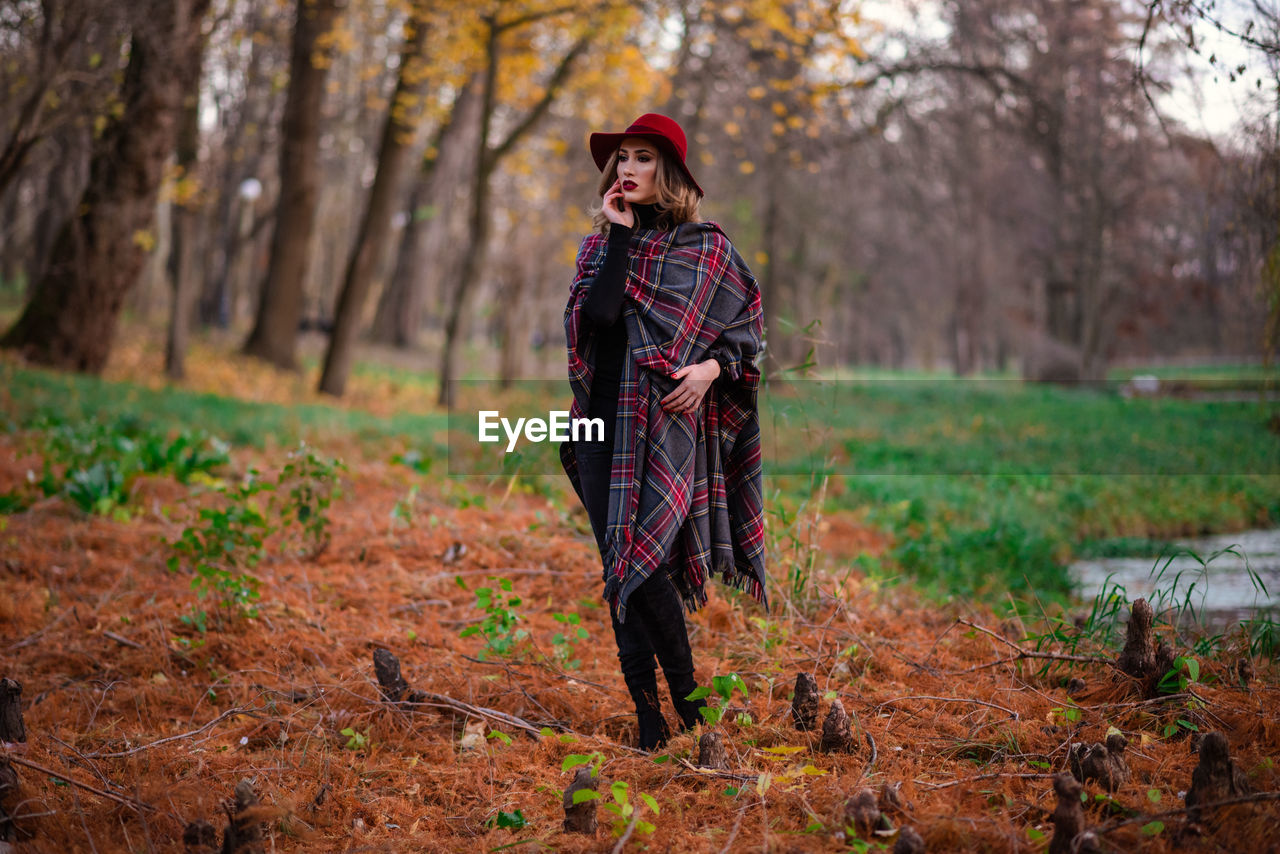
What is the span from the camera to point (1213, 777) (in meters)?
2.26

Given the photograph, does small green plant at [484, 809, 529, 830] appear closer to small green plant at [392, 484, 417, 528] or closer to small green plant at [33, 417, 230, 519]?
small green plant at [392, 484, 417, 528]

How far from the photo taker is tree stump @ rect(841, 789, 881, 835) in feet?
7.52

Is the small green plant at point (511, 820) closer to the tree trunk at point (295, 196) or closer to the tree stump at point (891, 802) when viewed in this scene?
the tree stump at point (891, 802)

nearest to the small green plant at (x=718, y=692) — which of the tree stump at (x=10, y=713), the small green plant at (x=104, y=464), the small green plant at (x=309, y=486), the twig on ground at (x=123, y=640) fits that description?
the tree stump at (x=10, y=713)

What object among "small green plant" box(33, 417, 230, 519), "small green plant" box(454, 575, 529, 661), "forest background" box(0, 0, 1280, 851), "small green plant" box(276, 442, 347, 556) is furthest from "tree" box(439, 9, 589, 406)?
"small green plant" box(454, 575, 529, 661)

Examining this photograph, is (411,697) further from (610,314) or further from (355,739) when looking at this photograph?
(610,314)

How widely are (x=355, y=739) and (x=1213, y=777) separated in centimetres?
248

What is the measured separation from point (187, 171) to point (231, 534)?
1090 centimetres

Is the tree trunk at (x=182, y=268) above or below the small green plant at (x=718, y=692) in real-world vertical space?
above

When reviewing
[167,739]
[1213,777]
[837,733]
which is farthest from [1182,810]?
[167,739]

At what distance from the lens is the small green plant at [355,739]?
3055 mm

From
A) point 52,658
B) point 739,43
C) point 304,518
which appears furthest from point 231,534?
point 739,43

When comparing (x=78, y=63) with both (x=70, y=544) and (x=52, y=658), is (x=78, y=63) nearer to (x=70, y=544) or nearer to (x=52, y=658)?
(x=70, y=544)

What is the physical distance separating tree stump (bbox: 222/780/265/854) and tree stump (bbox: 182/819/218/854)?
0.27 feet
